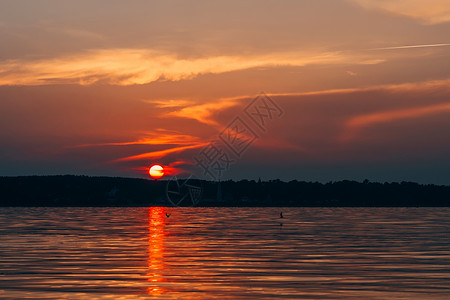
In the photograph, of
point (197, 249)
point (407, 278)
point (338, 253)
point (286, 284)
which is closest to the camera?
point (286, 284)

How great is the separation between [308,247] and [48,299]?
3126 cm

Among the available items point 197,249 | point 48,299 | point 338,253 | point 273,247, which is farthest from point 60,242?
point 48,299

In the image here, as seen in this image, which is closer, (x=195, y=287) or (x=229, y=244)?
(x=195, y=287)

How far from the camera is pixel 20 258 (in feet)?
157

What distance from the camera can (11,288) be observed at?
1305 inches

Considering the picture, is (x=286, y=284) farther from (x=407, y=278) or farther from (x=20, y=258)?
(x=20, y=258)

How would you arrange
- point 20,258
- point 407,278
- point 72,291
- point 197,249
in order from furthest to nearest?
point 197,249
point 20,258
point 407,278
point 72,291

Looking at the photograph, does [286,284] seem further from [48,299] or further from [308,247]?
[308,247]

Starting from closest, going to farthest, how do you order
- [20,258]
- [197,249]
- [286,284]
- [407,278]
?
[286,284] → [407,278] → [20,258] → [197,249]

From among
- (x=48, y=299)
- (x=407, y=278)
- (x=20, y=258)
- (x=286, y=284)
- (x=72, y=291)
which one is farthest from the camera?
(x=20, y=258)

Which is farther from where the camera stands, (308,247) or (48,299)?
(308,247)

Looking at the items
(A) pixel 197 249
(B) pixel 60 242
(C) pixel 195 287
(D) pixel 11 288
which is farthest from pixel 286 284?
(B) pixel 60 242

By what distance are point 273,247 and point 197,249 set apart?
612 cm

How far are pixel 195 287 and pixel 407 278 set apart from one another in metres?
10.6
